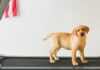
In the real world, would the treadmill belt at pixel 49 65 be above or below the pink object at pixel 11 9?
below

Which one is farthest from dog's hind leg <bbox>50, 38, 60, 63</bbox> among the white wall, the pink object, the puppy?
the pink object

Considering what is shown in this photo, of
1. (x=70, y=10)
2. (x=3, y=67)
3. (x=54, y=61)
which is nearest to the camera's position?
(x=3, y=67)

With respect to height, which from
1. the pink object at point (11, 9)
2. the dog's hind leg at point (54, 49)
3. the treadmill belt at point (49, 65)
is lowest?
the treadmill belt at point (49, 65)

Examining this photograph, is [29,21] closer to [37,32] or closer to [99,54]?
[37,32]

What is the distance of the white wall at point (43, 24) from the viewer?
5.60 feet

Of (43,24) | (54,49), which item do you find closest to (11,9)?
(43,24)

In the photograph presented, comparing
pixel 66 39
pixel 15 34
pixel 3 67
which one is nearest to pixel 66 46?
pixel 66 39

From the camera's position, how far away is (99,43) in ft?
5.71

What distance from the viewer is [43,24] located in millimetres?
1737

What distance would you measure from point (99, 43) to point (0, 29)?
807 millimetres

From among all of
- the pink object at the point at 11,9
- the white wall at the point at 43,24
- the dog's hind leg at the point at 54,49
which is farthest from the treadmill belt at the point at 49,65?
the pink object at the point at 11,9

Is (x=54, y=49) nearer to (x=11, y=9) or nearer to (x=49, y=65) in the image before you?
(x=49, y=65)

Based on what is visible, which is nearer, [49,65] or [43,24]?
[49,65]

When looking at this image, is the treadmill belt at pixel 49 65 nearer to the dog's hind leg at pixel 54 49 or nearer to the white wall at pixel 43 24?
the dog's hind leg at pixel 54 49
